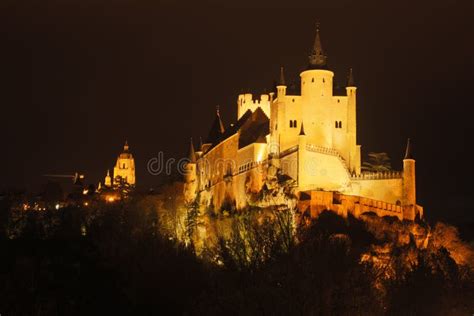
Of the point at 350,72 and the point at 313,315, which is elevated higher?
the point at 350,72

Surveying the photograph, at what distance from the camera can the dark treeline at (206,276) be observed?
2147 inches

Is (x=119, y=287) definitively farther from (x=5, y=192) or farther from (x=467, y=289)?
(x=5, y=192)

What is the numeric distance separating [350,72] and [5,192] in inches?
1476

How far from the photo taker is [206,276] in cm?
6931

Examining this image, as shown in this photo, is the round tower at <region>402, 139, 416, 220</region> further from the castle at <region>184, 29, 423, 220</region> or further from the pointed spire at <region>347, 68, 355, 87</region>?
the pointed spire at <region>347, 68, 355, 87</region>

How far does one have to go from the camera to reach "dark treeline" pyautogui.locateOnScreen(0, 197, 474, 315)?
54531 millimetres

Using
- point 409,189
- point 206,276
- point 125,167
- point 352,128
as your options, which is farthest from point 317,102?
point 125,167

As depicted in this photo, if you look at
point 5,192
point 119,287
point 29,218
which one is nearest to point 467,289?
point 119,287

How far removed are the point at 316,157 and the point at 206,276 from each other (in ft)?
70.1

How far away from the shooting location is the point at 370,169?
95.4m

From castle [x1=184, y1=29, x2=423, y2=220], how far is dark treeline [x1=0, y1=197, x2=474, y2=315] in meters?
3.40

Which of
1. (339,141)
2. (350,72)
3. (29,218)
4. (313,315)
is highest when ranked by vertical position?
(350,72)

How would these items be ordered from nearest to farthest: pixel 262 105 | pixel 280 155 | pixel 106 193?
pixel 280 155 < pixel 262 105 < pixel 106 193

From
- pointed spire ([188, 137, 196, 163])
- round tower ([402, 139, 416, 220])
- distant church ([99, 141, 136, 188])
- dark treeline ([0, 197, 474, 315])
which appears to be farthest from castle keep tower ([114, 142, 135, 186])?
round tower ([402, 139, 416, 220])
